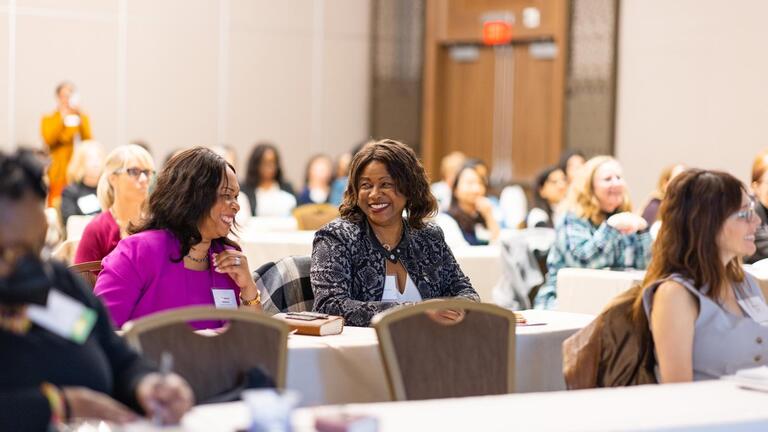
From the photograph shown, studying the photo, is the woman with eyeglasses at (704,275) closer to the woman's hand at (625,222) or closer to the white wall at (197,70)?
the woman's hand at (625,222)

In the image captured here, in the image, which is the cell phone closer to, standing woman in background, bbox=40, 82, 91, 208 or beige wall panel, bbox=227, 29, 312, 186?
standing woman in background, bbox=40, 82, 91, 208

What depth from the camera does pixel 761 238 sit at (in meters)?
6.82

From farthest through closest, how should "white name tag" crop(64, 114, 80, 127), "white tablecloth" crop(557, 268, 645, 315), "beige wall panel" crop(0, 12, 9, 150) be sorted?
"beige wall panel" crop(0, 12, 9, 150) → "white name tag" crop(64, 114, 80, 127) → "white tablecloth" crop(557, 268, 645, 315)

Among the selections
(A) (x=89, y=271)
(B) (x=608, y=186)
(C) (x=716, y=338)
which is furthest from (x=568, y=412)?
(B) (x=608, y=186)

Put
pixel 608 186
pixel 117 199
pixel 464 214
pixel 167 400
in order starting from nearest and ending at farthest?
1. pixel 167 400
2. pixel 117 199
3. pixel 608 186
4. pixel 464 214

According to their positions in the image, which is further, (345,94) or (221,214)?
(345,94)

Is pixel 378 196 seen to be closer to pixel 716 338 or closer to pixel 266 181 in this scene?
pixel 716 338

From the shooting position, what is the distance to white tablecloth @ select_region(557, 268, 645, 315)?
6.12m

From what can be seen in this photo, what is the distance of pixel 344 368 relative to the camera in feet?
12.9

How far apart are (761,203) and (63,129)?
7414mm

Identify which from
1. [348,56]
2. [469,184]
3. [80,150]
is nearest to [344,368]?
[469,184]

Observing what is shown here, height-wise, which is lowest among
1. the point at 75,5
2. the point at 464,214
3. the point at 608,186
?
the point at 464,214

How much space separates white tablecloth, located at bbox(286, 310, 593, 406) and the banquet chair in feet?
0.90

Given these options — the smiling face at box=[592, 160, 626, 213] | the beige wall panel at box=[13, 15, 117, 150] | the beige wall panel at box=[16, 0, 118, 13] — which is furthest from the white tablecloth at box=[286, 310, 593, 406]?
the beige wall panel at box=[16, 0, 118, 13]
